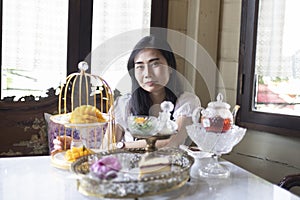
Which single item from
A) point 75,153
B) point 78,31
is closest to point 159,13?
point 78,31

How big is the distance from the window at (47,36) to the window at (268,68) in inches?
29.8

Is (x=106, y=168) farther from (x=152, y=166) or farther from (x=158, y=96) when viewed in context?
(x=158, y=96)

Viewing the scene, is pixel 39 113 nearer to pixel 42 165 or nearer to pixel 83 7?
pixel 83 7

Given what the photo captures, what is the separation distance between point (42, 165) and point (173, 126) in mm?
464

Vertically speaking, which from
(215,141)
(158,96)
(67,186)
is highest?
(158,96)

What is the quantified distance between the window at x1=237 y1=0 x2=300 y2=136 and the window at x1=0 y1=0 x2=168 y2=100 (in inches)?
29.8

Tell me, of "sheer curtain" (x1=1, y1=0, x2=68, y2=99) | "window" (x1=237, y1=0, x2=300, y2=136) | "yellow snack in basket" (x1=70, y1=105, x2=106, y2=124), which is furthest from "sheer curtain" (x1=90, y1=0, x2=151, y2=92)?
"yellow snack in basket" (x1=70, y1=105, x2=106, y2=124)

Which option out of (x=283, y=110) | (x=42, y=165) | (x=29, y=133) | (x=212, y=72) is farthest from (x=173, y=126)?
(x=212, y=72)

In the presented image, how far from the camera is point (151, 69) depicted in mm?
2029

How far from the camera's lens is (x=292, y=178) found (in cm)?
152

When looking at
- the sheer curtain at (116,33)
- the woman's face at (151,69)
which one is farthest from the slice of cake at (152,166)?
the sheer curtain at (116,33)

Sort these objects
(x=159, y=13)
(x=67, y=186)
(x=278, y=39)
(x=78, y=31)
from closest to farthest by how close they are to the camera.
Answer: (x=67, y=186) < (x=278, y=39) < (x=78, y=31) < (x=159, y=13)

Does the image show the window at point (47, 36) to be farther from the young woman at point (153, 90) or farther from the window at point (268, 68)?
the window at point (268, 68)

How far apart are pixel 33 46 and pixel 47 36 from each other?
10 cm
